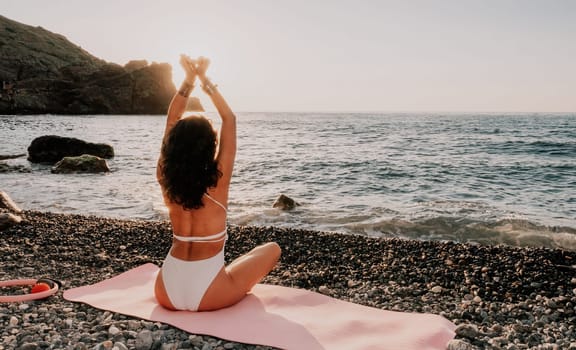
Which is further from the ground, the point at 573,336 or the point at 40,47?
the point at 40,47

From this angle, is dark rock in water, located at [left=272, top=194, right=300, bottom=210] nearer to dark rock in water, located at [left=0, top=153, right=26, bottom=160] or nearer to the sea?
the sea

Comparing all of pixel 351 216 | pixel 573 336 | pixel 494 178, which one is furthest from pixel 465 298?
pixel 494 178

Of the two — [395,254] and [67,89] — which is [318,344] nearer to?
[395,254]

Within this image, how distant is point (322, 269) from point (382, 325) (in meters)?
2.39

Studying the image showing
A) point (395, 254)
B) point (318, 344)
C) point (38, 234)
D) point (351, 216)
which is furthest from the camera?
point (351, 216)

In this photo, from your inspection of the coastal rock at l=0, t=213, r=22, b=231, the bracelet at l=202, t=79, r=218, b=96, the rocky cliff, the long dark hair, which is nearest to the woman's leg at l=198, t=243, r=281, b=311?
the long dark hair

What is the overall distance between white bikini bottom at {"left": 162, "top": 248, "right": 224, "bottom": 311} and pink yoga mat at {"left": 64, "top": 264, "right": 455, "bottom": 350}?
131mm

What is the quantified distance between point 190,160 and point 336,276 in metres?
3.31

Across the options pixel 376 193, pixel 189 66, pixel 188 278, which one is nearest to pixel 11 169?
pixel 376 193

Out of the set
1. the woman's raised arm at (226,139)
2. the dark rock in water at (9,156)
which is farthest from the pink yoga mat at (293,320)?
the dark rock in water at (9,156)

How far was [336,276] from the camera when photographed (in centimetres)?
654

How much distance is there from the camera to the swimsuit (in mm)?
4500

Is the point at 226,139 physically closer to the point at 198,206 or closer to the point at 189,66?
the point at 198,206

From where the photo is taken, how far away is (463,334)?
4445 mm
